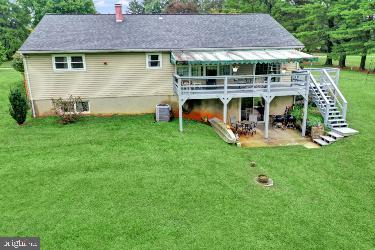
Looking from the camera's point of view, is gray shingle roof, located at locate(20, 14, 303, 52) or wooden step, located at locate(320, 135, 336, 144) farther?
gray shingle roof, located at locate(20, 14, 303, 52)

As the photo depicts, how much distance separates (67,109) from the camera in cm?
2027

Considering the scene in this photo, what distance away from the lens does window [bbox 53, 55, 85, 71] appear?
1969 centimetres

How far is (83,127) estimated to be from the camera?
1875 centimetres

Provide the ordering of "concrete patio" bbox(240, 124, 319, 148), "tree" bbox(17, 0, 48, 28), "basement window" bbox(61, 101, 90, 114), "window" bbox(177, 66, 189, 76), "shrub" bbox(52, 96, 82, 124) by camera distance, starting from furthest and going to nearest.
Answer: "tree" bbox(17, 0, 48, 28) → "window" bbox(177, 66, 189, 76) → "basement window" bbox(61, 101, 90, 114) → "shrub" bbox(52, 96, 82, 124) → "concrete patio" bbox(240, 124, 319, 148)

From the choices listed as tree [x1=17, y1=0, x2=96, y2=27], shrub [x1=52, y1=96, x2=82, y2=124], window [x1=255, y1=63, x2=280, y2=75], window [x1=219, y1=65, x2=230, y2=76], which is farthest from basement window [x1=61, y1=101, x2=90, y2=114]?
tree [x1=17, y1=0, x2=96, y2=27]

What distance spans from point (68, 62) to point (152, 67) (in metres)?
5.29

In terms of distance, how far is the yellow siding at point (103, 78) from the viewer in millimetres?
19750

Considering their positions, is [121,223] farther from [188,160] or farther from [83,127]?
[83,127]

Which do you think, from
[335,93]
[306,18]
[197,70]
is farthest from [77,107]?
[306,18]

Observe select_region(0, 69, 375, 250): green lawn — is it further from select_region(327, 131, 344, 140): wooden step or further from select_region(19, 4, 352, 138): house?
select_region(19, 4, 352, 138): house

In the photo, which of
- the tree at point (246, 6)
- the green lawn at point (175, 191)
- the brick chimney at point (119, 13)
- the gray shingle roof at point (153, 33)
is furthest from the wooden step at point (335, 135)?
the tree at point (246, 6)

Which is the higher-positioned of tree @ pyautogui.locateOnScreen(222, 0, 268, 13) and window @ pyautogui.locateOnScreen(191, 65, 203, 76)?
tree @ pyautogui.locateOnScreen(222, 0, 268, 13)

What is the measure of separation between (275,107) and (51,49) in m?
15.1

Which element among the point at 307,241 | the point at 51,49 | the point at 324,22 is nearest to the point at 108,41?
the point at 51,49
